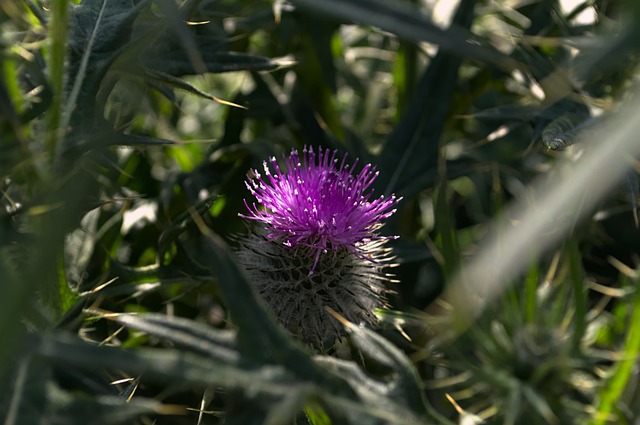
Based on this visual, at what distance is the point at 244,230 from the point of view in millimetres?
2115

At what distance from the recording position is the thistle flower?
150 centimetres

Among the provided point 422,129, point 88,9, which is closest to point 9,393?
point 88,9

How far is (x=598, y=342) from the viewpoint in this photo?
1.97 m

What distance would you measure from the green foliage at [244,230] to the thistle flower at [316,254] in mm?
101

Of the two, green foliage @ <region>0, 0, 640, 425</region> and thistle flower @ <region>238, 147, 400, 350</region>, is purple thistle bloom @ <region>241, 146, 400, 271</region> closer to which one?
thistle flower @ <region>238, 147, 400, 350</region>

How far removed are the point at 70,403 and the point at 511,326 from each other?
2.41 ft

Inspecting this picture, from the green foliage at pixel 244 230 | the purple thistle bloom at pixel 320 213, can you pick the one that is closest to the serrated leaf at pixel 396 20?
the green foliage at pixel 244 230

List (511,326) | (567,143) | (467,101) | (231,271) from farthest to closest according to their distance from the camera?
(467,101) → (567,143) → (511,326) → (231,271)

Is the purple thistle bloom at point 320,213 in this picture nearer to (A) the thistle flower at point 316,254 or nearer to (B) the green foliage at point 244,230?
(A) the thistle flower at point 316,254

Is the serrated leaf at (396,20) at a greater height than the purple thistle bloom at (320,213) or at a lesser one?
greater

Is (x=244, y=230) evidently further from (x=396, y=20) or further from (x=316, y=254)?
(x=396, y=20)

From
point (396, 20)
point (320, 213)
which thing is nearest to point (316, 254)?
point (320, 213)

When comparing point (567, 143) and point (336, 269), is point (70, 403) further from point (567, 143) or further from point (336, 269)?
point (567, 143)

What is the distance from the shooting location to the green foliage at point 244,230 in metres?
0.85
